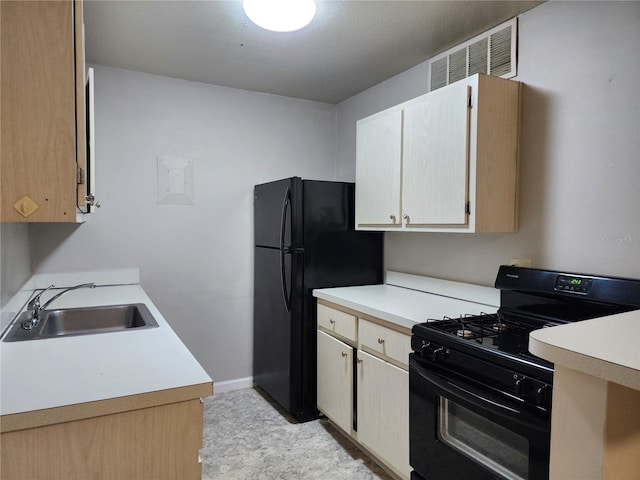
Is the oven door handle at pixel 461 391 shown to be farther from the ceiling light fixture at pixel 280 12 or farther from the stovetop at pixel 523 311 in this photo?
the ceiling light fixture at pixel 280 12

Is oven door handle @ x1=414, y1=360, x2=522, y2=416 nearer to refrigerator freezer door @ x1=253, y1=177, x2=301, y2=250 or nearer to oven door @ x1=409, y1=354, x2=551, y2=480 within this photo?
oven door @ x1=409, y1=354, x2=551, y2=480

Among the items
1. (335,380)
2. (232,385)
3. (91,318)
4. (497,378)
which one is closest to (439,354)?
(497,378)

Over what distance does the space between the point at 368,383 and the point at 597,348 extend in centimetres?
166

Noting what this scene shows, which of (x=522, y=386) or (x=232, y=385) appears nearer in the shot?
(x=522, y=386)

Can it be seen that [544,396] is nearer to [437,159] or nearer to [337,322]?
[437,159]

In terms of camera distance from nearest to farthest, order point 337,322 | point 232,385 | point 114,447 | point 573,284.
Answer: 1. point 114,447
2. point 573,284
3. point 337,322
4. point 232,385

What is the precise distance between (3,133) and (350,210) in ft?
6.95

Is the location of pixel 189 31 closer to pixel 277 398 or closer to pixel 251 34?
pixel 251 34

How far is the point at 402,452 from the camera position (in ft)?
6.59

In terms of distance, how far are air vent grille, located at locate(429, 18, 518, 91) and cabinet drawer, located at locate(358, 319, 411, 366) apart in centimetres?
146

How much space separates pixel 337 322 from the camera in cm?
253

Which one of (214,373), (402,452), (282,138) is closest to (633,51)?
(402,452)

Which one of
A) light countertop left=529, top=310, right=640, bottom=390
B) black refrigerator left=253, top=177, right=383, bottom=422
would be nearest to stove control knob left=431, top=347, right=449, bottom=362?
light countertop left=529, top=310, right=640, bottom=390

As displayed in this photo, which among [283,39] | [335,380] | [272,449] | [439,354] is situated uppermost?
[283,39]
